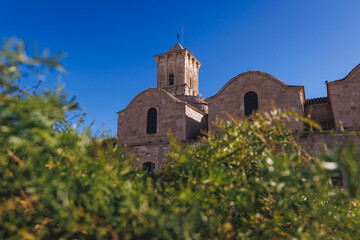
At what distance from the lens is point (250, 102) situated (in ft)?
40.0

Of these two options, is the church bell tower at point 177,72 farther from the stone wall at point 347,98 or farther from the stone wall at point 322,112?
the stone wall at point 347,98

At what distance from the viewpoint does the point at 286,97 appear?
449 inches

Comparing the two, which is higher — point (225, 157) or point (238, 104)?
point (238, 104)

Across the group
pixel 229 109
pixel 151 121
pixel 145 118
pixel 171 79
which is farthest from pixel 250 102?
pixel 171 79

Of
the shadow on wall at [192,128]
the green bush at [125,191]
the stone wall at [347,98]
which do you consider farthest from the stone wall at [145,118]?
the green bush at [125,191]

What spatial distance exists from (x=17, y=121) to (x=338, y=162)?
1.36 metres

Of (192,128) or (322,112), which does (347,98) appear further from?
(192,128)

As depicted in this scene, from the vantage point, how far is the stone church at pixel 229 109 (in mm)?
10539

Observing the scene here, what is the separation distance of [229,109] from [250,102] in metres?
1.16

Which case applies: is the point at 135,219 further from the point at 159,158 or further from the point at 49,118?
the point at 159,158

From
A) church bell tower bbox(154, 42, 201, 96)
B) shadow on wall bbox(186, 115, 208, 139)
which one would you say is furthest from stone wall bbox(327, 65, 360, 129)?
church bell tower bbox(154, 42, 201, 96)

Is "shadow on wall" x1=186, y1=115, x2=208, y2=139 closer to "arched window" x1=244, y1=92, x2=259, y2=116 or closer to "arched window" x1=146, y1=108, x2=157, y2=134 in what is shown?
"arched window" x1=146, y1=108, x2=157, y2=134

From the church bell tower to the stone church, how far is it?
8945mm

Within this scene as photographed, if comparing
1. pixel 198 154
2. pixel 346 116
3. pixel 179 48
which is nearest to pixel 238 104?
pixel 346 116
